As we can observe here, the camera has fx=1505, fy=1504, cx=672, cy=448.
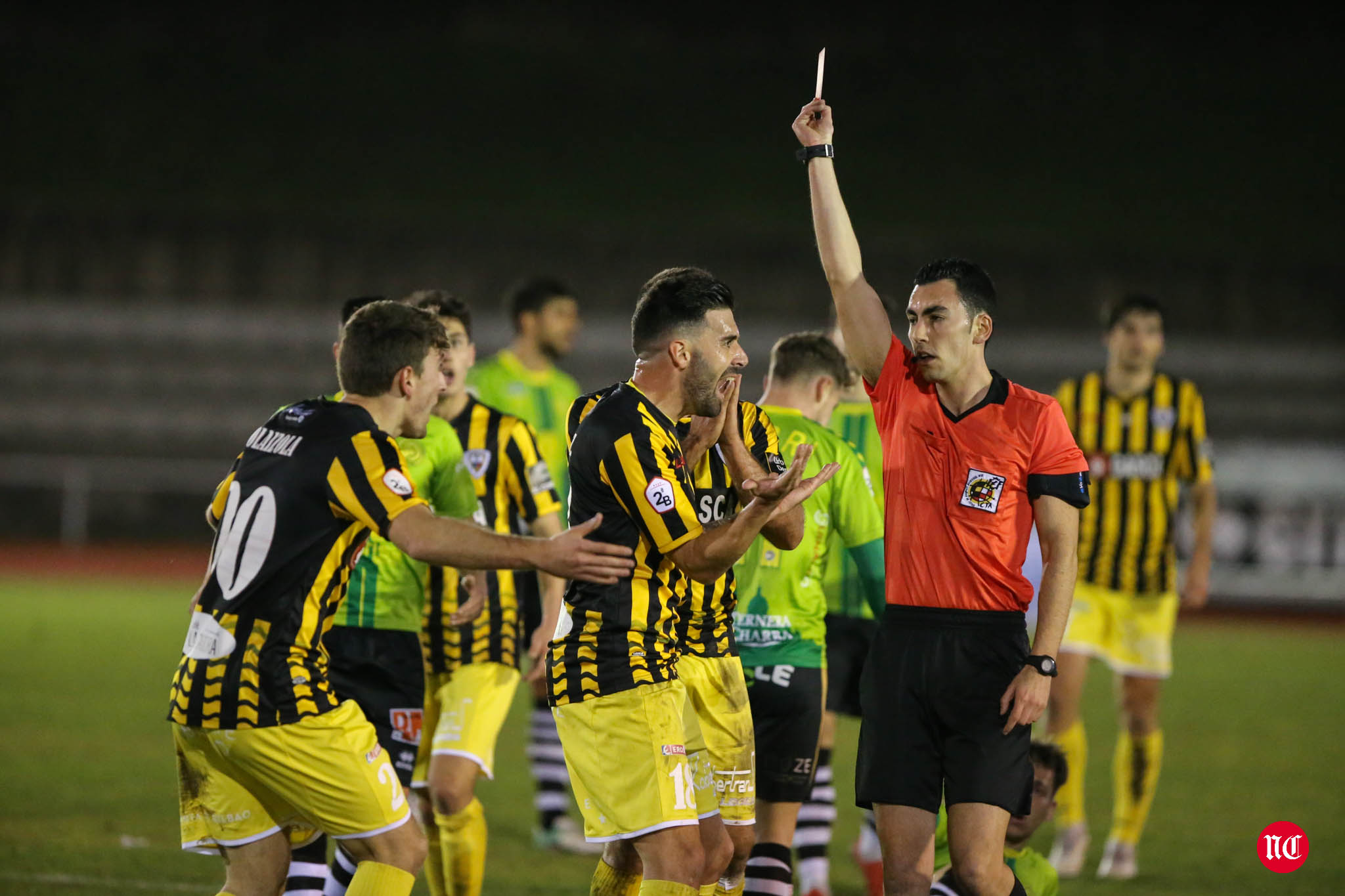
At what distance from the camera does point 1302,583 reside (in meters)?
18.5

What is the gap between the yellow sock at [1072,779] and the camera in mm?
6953

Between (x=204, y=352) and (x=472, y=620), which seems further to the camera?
(x=204, y=352)

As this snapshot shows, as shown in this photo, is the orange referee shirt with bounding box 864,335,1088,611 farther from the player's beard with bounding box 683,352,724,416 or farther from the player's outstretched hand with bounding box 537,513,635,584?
the player's outstretched hand with bounding box 537,513,635,584

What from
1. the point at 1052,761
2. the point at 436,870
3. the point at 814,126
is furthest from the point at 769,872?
the point at 814,126

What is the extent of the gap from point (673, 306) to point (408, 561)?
1.86 metres

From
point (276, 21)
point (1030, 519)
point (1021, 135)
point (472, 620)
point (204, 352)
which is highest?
point (276, 21)

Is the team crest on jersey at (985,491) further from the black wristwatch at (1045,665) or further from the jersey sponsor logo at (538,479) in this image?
the jersey sponsor logo at (538,479)

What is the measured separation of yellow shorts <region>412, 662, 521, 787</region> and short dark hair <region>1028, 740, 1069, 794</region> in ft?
A: 6.29

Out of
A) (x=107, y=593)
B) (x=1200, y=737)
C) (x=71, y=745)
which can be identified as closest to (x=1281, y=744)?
(x=1200, y=737)

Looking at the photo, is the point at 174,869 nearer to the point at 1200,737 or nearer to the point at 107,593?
the point at 1200,737

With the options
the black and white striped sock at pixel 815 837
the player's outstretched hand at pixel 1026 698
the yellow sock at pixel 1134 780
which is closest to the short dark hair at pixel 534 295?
the black and white striped sock at pixel 815 837

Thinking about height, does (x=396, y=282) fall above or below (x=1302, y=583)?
above

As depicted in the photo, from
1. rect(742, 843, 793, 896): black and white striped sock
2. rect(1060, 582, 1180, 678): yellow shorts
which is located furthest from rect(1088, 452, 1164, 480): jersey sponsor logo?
rect(742, 843, 793, 896): black and white striped sock

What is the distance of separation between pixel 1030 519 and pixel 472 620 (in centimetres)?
217
